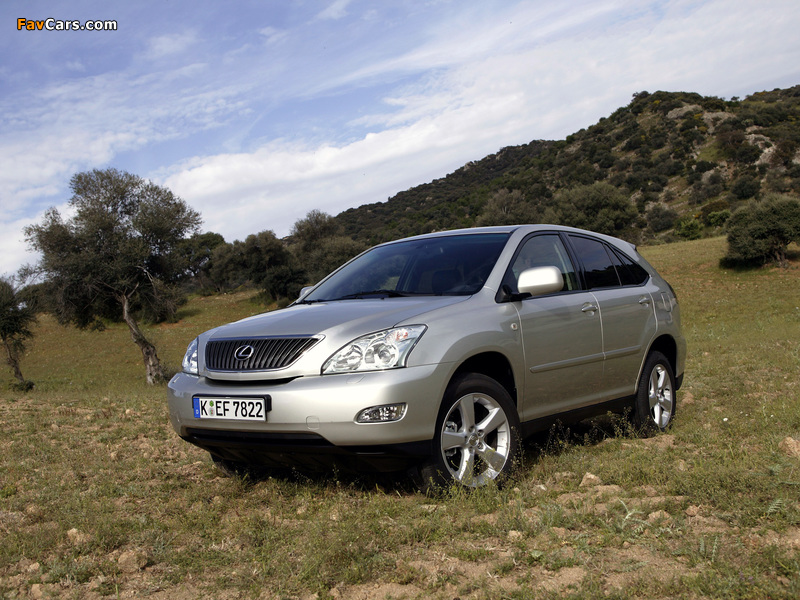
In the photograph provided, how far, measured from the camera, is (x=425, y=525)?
Result: 3277mm

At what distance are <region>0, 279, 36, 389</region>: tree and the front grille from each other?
25.0 metres

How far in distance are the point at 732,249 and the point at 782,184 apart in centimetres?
2920

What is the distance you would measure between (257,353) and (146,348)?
21.8m

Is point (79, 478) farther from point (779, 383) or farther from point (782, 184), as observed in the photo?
point (782, 184)

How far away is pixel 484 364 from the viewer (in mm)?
4191

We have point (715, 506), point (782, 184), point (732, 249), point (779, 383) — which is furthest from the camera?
point (782, 184)

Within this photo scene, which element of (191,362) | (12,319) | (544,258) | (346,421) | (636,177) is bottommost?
(346,421)

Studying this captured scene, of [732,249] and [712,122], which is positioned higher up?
[712,122]

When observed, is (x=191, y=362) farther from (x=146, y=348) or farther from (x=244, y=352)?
(x=146, y=348)

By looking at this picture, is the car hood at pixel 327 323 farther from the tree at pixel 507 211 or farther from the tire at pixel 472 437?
the tree at pixel 507 211

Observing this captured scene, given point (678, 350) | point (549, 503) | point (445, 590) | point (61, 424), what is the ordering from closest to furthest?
point (445, 590) → point (549, 503) → point (678, 350) → point (61, 424)

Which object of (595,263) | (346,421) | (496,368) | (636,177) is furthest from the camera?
(636,177)

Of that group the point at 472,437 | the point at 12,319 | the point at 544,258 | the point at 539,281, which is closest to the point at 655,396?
the point at 544,258

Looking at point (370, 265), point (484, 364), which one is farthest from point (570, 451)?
point (370, 265)
